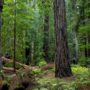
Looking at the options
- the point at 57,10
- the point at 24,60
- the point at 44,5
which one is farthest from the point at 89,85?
the point at 24,60

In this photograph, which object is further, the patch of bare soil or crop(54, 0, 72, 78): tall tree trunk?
crop(54, 0, 72, 78): tall tree trunk

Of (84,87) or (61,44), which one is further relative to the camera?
(61,44)

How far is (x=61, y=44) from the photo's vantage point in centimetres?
1040

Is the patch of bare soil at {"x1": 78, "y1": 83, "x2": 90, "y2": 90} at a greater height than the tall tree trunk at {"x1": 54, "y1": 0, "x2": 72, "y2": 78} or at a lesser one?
lesser

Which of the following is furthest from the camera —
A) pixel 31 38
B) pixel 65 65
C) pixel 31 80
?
pixel 31 38

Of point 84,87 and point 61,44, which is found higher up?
point 61,44

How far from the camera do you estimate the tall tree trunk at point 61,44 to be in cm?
1038

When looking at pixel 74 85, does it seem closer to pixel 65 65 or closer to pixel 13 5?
pixel 65 65

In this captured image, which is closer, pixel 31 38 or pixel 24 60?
pixel 24 60

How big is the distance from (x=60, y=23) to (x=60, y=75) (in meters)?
2.37

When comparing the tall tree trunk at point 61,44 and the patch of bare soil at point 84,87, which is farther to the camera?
the tall tree trunk at point 61,44

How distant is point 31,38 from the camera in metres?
28.3

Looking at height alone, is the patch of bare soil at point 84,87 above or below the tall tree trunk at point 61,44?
below

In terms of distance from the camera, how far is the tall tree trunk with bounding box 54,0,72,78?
34.1 feet
